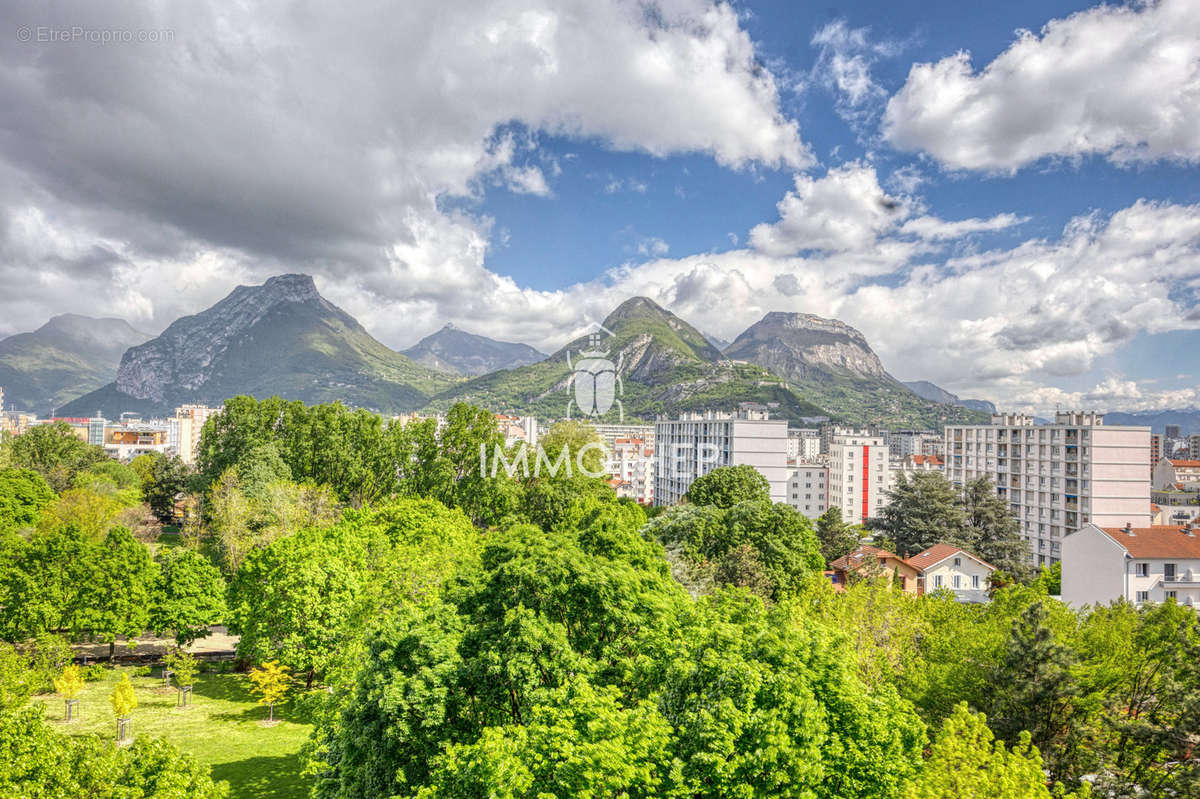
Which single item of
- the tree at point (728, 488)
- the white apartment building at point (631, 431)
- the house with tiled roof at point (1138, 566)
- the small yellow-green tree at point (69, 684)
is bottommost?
the small yellow-green tree at point (69, 684)

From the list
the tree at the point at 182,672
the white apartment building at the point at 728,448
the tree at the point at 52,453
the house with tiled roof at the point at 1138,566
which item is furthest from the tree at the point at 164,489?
the house with tiled roof at the point at 1138,566

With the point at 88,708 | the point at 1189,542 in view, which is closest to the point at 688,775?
the point at 88,708

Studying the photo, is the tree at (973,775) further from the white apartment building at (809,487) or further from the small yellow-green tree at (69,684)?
the white apartment building at (809,487)

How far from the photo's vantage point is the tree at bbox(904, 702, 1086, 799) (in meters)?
9.98

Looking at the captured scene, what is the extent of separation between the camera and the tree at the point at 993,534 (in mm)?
47938

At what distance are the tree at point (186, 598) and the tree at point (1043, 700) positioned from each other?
3218 centimetres

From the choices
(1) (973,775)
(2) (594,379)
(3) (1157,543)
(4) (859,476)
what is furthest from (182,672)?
(4) (859,476)

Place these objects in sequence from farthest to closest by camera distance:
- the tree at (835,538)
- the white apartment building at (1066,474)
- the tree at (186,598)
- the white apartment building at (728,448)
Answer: the white apartment building at (728,448), the white apartment building at (1066,474), the tree at (835,538), the tree at (186,598)

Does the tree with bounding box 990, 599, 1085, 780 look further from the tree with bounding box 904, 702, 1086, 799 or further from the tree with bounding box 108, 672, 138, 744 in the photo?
the tree with bounding box 108, 672, 138, 744

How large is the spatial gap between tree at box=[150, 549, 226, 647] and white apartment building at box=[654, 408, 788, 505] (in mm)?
39208

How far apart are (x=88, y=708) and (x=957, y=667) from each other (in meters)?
31.4

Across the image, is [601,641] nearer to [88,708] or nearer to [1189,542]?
[88,708]

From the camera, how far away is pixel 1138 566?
35.1 meters

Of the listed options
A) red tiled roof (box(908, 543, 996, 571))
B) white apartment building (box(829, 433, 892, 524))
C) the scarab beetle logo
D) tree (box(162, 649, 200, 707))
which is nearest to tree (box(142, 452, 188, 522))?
the scarab beetle logo
